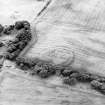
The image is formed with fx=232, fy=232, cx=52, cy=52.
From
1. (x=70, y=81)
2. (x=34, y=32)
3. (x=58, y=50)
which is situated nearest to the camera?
(x=70, y=81)

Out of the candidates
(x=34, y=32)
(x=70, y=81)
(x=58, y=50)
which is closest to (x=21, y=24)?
(x=34, y=32)

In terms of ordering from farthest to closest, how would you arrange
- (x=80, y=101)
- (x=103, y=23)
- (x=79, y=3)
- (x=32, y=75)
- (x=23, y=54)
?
(x=79, y=3) → (x=103, y=23) → (x=23, y=54) → (x=32, y=75) → (x=80, y=101)

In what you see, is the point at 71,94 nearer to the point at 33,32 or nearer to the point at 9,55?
the point at 9,55

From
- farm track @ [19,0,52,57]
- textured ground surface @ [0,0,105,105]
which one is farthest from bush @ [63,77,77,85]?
farm track @ [19,0,52,57]

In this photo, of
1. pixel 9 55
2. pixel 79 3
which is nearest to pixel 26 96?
pixel 9 55

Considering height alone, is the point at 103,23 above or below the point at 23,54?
above

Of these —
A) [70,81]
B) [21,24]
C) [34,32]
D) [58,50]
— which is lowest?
[70,81]

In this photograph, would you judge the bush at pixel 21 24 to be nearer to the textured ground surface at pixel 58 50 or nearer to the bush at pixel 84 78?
the textured ground surface at pixel 58 50

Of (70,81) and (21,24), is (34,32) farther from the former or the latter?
(70,81)

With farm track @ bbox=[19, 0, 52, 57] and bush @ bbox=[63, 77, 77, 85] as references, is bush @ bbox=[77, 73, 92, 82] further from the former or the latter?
farm track @ bbox=[19, 0, 52, 57]
